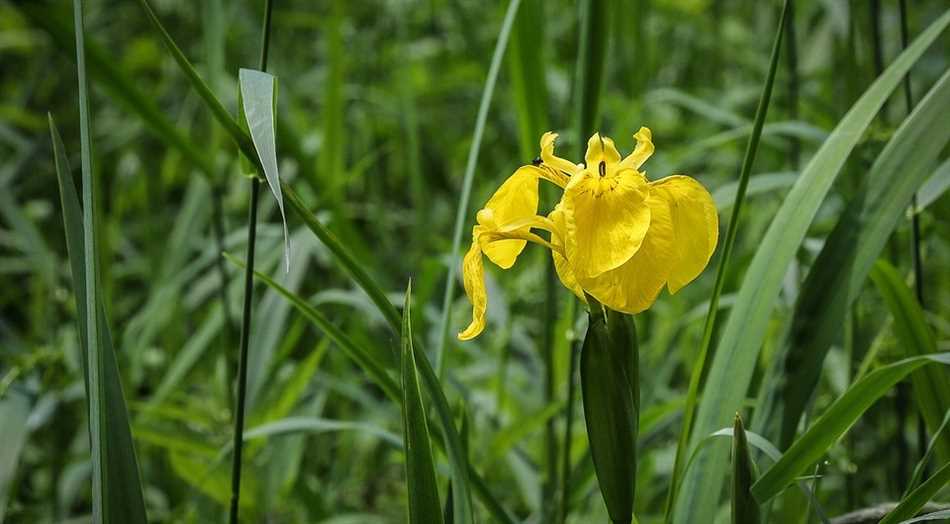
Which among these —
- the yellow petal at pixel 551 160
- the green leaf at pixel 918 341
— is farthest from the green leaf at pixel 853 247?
the yellow petal at pixel 551 160

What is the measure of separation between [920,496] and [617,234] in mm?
288

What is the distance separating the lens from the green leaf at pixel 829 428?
737mm

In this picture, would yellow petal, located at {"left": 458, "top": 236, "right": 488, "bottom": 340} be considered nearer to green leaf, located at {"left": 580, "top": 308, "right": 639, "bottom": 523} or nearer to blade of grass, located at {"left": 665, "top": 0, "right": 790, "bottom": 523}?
green leaf, located at {"left": 580, "top": 308, "right": 639, "bottom": 523}

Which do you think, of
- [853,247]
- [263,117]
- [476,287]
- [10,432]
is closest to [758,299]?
[853,247]

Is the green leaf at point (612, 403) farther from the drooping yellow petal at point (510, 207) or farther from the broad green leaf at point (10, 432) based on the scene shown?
the broad green leaf at point (10, 432)

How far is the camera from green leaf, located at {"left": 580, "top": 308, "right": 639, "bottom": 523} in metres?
0.67

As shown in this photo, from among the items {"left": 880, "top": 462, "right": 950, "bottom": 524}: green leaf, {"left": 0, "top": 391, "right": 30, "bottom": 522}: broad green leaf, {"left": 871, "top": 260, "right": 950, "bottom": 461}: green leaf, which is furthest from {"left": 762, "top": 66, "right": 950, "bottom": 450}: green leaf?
{"left": 0, "top": 391, "right": 30, "bottom": 522}: broad green leaf

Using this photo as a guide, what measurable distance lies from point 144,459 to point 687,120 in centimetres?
163

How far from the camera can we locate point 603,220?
64cm

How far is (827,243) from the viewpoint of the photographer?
0.88 metres

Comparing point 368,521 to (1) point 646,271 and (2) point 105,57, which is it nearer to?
(2) point 105,57

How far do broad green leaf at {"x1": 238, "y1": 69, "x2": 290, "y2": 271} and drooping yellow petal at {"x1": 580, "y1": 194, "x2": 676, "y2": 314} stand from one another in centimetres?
20

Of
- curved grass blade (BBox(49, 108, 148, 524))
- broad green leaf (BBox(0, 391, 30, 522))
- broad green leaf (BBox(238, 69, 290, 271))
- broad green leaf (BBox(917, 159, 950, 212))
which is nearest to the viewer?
broad green leaf (BBox(238, 69, 290, 271))

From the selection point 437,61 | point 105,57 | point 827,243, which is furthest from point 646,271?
point 437,61
